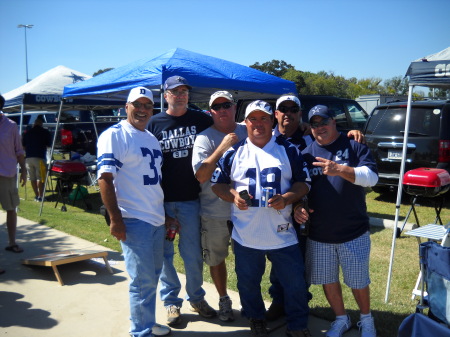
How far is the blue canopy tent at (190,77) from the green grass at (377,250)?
233 cm

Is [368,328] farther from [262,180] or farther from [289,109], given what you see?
[289,109]

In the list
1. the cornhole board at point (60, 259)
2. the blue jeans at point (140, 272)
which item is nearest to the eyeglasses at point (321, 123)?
the blue jeans at point (140, 272)

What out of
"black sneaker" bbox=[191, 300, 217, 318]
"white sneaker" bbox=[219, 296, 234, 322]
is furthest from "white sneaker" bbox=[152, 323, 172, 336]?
"white sneaker" bbox=[219, 296, 234, 322]

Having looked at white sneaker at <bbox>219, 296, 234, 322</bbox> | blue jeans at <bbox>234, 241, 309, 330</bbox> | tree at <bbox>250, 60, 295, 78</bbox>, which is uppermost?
tree at <bbox>250, 60, 295, 78</bbox>

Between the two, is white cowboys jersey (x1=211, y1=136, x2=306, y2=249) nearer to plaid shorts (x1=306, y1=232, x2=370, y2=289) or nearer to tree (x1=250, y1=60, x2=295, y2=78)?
plaid shorts (x1=306, y1=232, x2=370, y2=289)

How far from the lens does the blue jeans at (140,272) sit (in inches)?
120

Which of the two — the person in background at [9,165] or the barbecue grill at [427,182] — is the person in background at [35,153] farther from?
the barbecue grill at [427,182]

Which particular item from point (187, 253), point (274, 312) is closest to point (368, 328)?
point (274, 312)

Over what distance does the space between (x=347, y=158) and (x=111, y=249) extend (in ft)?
13.4

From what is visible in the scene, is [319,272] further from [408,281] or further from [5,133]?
[5,133]

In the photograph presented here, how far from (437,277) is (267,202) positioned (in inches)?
48.5

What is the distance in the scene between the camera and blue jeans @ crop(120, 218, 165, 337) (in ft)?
9.98

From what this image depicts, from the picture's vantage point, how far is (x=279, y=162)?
3.04 m

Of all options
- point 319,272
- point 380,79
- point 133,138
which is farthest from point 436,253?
point 380,79
